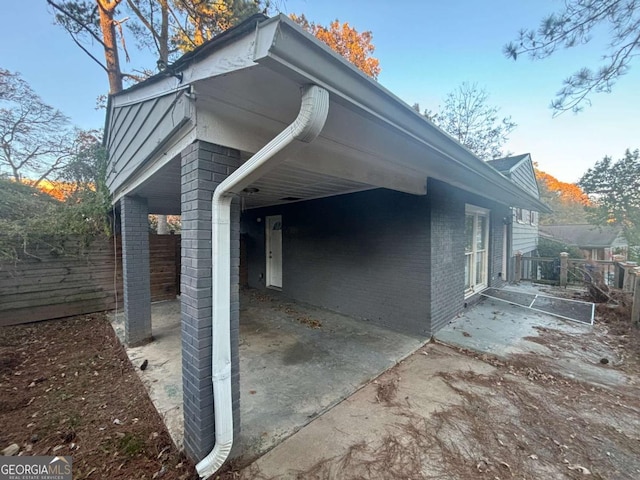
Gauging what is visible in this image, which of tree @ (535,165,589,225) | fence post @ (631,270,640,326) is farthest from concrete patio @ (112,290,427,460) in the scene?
tree @ (535,165,589,225)

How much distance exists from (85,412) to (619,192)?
24.7 meters

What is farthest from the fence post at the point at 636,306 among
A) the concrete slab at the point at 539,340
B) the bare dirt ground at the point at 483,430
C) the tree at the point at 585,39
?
the tree at the point at 585,39

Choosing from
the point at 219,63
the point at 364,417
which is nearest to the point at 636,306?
the point at 364,417

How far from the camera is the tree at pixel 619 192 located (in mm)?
15711

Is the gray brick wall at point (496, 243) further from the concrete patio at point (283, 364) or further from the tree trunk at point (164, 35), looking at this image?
the tree trunk at point (164, 35)

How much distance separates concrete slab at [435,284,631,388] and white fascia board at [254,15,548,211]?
310cm

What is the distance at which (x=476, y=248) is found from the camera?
6.15 meters

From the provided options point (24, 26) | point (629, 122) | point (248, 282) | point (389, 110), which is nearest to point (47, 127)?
point (24, 26)

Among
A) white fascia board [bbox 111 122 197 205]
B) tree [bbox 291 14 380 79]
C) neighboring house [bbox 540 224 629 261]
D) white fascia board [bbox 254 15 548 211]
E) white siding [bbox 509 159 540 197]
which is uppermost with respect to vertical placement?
tree [bbox 291 14 380 79]

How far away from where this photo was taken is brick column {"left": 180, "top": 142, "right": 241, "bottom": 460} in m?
1.74

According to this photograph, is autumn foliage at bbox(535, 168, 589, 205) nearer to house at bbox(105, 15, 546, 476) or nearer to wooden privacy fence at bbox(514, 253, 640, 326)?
wooden privacy fence at bbox(514, 253, 640, 326)

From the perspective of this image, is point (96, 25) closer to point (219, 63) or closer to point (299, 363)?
point (219, 63)

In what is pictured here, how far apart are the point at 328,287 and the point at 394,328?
62.9 inches

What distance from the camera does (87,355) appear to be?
11.9 ft
